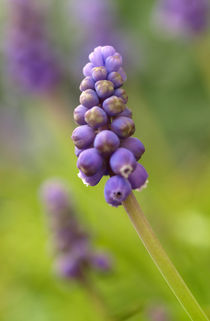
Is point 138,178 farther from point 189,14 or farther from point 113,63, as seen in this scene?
point 189,14

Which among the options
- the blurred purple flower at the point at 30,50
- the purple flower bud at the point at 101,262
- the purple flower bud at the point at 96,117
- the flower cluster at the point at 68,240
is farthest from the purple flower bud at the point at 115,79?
the blurred purple flower at the point at 30,50

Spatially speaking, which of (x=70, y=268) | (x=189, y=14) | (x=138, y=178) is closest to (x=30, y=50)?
(x=189, y=14)

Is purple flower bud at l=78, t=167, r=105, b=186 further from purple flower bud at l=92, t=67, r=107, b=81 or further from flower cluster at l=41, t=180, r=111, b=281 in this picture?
flower cluster at l=41, t=180, r=111, b=281

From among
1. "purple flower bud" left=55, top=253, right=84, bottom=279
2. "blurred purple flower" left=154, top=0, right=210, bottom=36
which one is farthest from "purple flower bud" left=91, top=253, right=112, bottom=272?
"blurred purple flower" left=154, top=0, right=210, bottom=36

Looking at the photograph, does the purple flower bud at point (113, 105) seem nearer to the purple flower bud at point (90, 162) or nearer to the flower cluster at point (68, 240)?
the purple flower bud at point (90, 162)

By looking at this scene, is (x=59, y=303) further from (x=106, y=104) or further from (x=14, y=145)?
(x=14, y=145)

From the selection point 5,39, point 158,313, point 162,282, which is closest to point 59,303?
point 162,282
